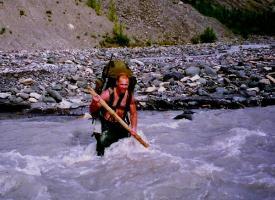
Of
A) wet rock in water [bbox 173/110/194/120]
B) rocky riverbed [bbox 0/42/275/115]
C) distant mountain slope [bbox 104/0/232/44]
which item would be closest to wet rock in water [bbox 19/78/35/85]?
rocky riverbed [bbox 0/42/275/115]

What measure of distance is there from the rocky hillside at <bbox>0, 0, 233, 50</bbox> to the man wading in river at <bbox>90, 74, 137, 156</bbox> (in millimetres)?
25570

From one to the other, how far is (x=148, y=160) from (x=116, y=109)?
129 cm

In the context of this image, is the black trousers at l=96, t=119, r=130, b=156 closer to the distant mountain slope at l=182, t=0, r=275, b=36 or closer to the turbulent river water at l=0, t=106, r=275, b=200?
the turbulent river water at l=0, t=106, r=275, b=200

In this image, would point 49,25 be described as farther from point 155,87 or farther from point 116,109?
point 116,109

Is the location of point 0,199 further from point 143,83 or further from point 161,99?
point 143,83

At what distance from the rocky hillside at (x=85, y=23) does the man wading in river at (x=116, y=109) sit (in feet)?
83.9

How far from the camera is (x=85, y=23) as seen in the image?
40.5 meters

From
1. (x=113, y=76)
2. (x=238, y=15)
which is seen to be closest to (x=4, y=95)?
(x=113, y=76)

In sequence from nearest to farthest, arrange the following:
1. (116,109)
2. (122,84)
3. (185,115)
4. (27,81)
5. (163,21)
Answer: (122,84)
(116,109)
(185,115)
(27,81)
(163,21)

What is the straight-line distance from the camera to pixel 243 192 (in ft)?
21.7

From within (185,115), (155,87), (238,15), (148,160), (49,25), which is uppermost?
(238,15)

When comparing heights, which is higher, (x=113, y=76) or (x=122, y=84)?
(x=113, y=76)

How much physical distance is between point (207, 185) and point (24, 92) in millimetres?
7904

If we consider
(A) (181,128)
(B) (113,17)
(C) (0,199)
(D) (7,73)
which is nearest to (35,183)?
(C) (0,199)
